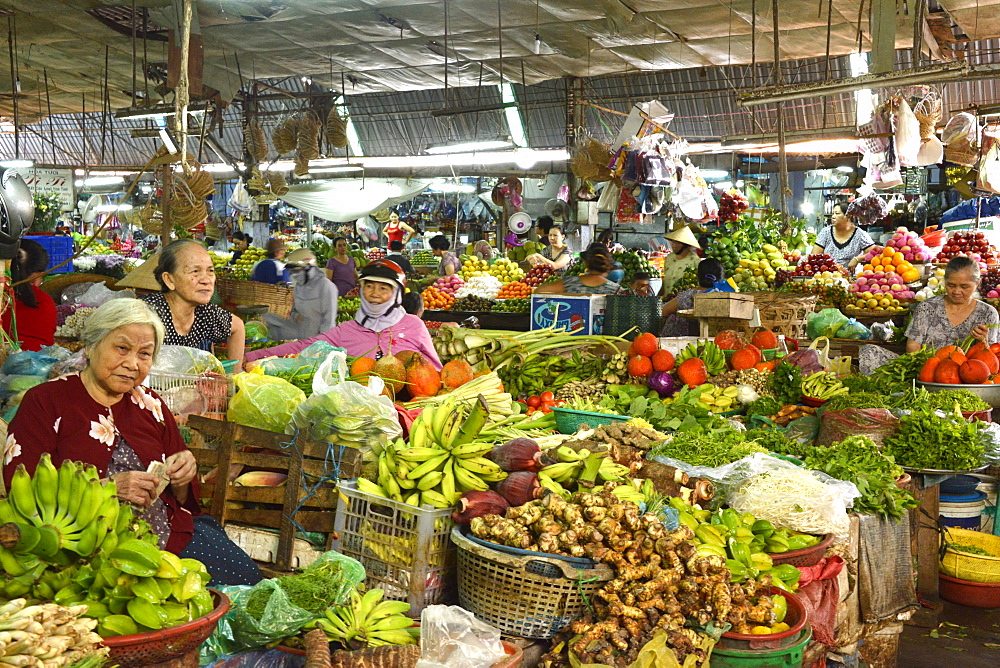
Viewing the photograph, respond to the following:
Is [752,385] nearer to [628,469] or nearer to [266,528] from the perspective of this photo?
[628,469]

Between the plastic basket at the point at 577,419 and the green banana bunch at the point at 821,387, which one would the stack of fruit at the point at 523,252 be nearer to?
the green banana bunch at the point at 821,387

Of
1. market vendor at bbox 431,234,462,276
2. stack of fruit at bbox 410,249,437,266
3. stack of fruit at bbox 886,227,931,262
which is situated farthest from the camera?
stack of fruit at bbox 410,249,437,266

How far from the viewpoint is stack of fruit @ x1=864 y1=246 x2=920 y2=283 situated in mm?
8961

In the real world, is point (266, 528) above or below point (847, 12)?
below

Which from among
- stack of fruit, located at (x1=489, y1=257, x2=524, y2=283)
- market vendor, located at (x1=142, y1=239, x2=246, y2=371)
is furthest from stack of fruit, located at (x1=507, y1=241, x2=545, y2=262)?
market vendor, located at (x1=142, y1=239, x2=246, y2=371)

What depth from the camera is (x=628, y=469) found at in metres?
3.49

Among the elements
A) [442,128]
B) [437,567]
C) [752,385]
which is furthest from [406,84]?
[437,567]

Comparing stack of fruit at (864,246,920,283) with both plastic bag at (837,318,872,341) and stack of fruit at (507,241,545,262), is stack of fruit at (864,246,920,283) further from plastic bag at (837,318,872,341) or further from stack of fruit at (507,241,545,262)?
stack of fruit at (507,241,545,262)

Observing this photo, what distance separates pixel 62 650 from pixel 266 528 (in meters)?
1.82

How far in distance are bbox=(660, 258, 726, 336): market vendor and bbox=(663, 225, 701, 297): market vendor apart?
2.61ft

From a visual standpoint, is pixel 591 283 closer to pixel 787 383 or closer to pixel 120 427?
pixel 787 383

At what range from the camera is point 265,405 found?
3.54 m

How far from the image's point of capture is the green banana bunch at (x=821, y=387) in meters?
5.10

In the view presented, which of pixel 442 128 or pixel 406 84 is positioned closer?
pixel 406 84
